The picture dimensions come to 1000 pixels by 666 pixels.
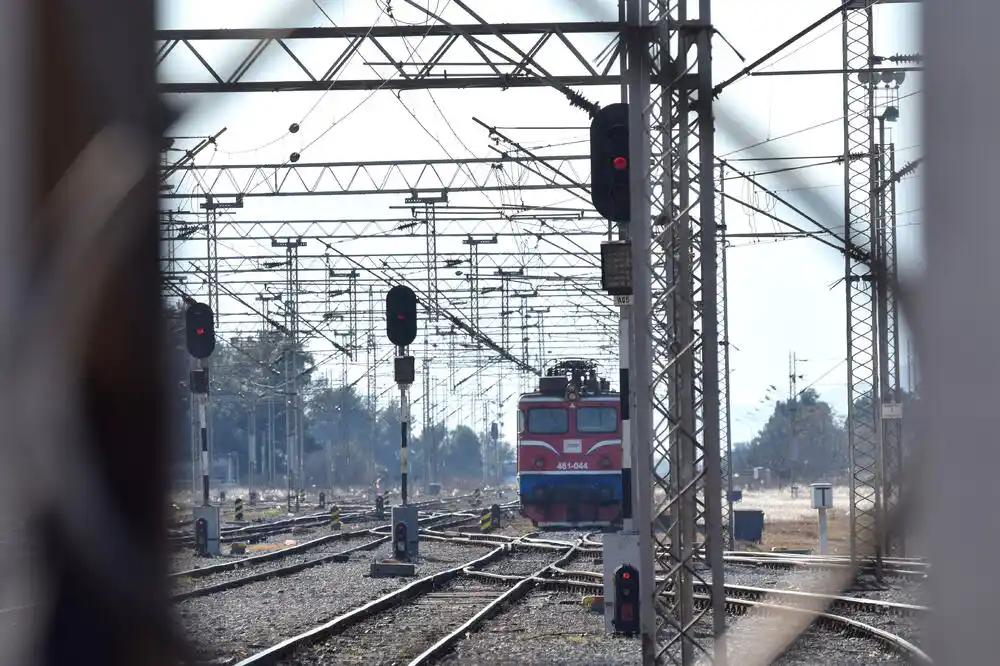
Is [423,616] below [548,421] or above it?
below

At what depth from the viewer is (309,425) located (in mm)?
76875

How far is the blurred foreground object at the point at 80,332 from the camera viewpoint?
2885 mm

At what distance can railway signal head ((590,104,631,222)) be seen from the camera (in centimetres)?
835

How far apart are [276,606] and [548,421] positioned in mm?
12187

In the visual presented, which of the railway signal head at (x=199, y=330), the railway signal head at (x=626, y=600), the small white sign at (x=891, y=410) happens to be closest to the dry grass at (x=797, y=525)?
the small white sign at (x=891, y=410)

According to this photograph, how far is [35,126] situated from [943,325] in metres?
2.01

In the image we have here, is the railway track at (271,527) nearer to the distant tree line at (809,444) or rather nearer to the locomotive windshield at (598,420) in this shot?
the locomotive windshield at (598,420)

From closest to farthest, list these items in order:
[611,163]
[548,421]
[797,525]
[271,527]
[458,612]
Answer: [611,163], [458,612], [548,421], [271,527], [797,525]

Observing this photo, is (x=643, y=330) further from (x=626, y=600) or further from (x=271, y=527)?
(x=271, y=527)

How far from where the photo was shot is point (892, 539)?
20656 mm

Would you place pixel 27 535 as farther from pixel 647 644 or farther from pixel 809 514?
pixel 809 514

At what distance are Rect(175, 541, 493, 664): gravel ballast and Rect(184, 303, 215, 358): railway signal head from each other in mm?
3797

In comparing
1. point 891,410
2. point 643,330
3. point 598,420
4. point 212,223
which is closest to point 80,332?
point 643,330

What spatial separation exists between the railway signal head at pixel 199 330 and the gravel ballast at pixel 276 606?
3797mm
